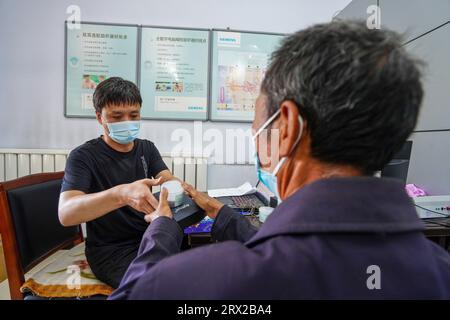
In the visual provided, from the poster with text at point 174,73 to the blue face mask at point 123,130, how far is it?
1.21 m

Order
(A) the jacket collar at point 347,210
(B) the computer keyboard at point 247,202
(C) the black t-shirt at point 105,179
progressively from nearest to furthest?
(A) the jacket collar at point 347,210 → (C) the black t-shirt at point 105,179 → (B) the computer keyboard at point 247,202

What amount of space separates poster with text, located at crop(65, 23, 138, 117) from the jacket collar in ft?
7.62

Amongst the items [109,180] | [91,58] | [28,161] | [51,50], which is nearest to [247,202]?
[109,180]

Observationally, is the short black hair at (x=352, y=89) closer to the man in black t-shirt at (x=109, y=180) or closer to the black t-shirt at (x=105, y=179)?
the man in black t-shirt at (x=109, y=180)

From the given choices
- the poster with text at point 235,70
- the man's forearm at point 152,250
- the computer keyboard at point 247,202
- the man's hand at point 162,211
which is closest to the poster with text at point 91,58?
the poster with text at point 235,70

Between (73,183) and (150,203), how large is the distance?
0.43 metres

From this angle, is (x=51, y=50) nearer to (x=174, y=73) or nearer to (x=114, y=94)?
(x=174, y=73)

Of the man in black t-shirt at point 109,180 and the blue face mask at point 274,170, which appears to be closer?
the blue face mask at point 274,170

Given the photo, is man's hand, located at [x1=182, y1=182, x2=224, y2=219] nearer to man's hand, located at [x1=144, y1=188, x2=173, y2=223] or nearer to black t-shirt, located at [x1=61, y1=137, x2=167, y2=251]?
man's hand, located at [x1=144, y1=188, x2=173, y2=223]

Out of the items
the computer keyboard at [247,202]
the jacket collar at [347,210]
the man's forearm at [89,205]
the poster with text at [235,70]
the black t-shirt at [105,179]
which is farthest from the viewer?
the poster with text at [235,70]

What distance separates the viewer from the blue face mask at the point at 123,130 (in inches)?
47.8

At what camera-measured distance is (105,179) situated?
1.20 m

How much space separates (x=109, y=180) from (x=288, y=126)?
984 millimetres
